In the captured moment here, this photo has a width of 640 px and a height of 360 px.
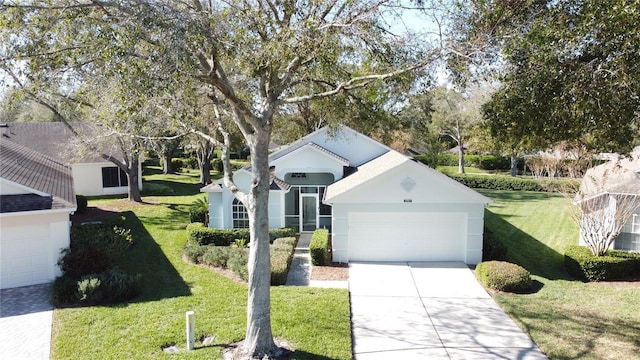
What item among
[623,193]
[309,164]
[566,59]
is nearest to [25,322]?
[309,164]

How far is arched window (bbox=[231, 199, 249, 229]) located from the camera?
2098 centimetres

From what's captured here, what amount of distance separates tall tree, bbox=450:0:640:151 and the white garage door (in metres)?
13.6

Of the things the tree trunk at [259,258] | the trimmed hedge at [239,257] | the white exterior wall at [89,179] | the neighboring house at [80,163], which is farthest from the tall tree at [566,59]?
the neighboring house at [80,163]

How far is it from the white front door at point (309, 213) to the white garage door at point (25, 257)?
10973 millimetres

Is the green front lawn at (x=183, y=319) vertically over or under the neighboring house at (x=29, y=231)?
under

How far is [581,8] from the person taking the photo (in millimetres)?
8219

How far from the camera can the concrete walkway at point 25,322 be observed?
1005 centimetres

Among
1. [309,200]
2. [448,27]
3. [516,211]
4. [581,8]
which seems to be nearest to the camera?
[581,8]

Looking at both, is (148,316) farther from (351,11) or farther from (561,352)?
(561,352)

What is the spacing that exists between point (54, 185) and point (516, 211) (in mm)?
25935

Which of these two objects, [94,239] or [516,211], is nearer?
[94,239]

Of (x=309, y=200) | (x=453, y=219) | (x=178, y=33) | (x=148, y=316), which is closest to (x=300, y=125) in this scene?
(x=309, y=200)

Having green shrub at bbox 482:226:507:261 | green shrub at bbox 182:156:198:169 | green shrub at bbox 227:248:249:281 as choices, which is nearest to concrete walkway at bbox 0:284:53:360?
green shrub at bbox 227:248:249:281

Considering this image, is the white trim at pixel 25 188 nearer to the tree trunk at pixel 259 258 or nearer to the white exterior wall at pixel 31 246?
the white exterior wall at pixel 31 246
